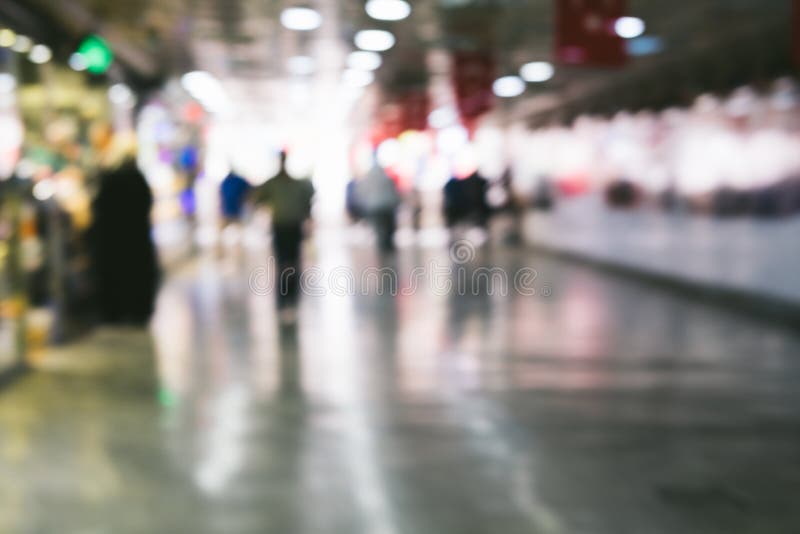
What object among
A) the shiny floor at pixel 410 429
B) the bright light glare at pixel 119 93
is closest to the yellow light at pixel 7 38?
the shiny floor at pixel 410 429

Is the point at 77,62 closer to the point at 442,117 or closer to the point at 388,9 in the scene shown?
the point at 388,9

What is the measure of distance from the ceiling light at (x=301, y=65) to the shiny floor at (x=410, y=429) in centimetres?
700

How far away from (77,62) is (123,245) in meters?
2.19

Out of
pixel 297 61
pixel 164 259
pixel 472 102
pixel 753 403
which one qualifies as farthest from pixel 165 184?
pixel 753 403

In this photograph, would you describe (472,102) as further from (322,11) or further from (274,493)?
(274,493)

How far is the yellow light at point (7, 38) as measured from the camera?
25.3 feet

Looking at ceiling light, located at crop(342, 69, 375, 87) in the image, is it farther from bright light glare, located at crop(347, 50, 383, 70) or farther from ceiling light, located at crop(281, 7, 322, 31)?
ceiling light, located at crop(281, 7, 322, 31)

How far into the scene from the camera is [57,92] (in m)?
10.2

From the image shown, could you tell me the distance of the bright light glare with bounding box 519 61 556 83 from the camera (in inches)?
667

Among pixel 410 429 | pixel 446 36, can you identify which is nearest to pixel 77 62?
pixel 446 36

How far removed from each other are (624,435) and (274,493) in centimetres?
224

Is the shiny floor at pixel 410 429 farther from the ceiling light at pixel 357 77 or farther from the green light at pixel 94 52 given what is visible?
the ceiling light at pixel 357 77

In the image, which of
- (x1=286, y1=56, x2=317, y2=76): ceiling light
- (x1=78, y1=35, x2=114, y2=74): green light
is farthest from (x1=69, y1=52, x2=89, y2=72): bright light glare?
(x1=286, y1=56, x2=317, y2=76): ceiling light

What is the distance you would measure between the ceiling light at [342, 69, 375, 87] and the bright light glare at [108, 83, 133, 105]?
5.19m
